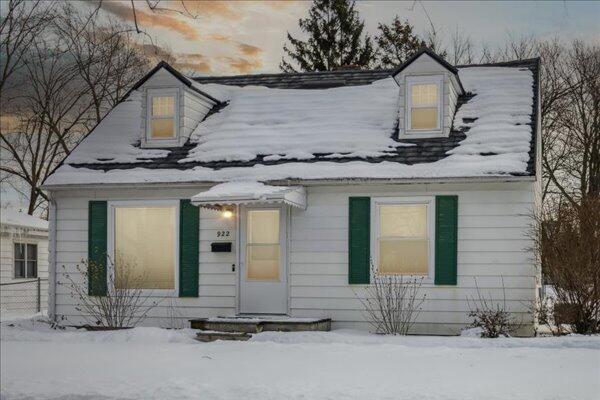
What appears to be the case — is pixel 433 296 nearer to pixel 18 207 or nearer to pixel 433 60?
pixel 433 60

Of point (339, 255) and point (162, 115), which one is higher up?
point (162, 115)

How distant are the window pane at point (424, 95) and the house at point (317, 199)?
21mm

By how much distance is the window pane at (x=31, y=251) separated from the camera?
22078mm

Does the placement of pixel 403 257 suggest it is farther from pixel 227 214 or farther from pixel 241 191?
pixel 227 214

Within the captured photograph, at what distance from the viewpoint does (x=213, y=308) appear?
1408 cm

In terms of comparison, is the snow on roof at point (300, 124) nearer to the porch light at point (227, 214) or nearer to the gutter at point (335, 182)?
the gutter at point (335, 182)

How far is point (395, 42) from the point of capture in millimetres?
33031

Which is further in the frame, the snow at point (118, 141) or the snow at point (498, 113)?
the snow at point (118, 141)

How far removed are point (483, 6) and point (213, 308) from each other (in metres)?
7.32

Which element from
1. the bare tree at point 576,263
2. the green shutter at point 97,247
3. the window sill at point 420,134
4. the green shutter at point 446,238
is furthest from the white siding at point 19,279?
the bare tree at point 576,263

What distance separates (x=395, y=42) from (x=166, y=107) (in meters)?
19.2

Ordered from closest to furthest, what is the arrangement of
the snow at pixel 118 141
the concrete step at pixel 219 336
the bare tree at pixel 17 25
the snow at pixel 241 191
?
the bare tree at pixel 17 25 < the concrete step at pixel 219 336 < the snow at pixel 241 191 < the snow at pixel 118 141

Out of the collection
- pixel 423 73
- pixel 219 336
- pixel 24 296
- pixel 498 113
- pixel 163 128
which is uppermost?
pixel 423 73

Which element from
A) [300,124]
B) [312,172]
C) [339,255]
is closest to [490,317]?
[339,255]
